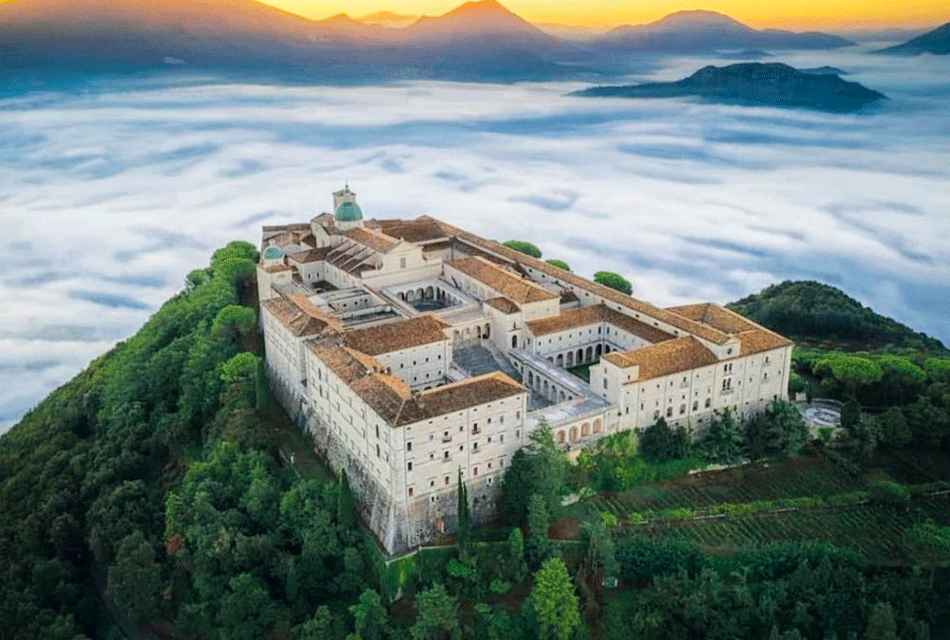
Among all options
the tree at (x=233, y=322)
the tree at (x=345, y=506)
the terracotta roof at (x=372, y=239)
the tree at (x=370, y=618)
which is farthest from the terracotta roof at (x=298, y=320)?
the tree at (x=370, y=618)

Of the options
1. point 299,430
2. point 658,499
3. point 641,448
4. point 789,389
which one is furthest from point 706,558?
point 299,430

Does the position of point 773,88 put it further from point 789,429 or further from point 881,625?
point 881,625

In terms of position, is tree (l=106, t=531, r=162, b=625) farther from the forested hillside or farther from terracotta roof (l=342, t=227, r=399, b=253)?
the forested hillside

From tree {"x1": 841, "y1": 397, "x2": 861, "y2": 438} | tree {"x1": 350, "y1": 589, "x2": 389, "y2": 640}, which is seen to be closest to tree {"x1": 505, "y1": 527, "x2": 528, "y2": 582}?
tree {"x1": 350, "y1": 589, "x2": 389, "y2": 640}

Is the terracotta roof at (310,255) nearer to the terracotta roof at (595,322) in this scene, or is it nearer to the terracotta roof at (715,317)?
the terracotta roof at (595,322)

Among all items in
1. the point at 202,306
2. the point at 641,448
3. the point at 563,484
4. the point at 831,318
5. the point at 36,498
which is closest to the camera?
the point at 563,484

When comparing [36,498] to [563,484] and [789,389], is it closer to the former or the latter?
[563,484]
